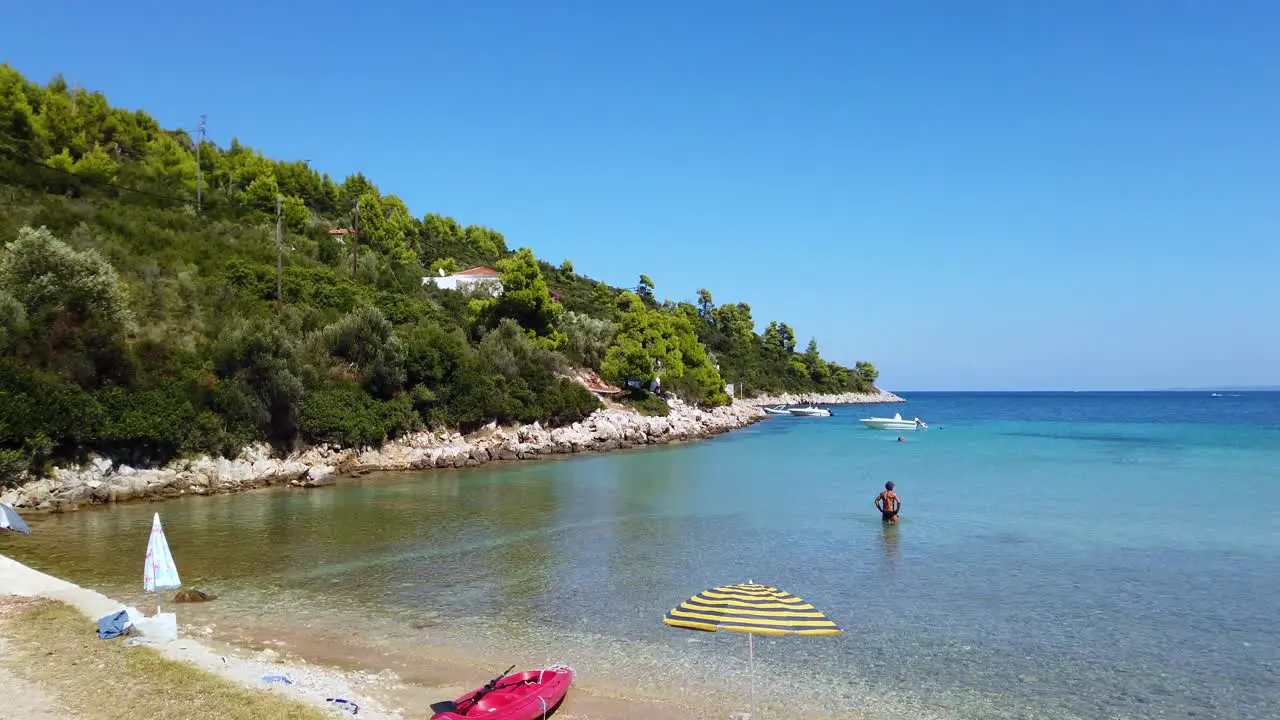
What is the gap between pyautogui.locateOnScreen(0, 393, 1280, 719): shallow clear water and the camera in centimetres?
1093

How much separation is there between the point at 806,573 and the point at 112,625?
44.1 feet

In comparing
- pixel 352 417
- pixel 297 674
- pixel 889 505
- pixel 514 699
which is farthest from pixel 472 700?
pixel 352 417

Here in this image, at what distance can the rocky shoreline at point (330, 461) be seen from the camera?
84.9 ft

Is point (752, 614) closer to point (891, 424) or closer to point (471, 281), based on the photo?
point (471, 281)

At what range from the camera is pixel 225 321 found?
127 feet

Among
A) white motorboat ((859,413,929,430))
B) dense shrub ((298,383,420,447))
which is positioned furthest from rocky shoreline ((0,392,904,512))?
white motorboat ((859,413,929,430))

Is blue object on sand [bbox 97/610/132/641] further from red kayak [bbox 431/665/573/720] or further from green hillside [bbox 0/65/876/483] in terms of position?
green hillside [bbox 0/65/876/483]

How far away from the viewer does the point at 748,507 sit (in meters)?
27.4

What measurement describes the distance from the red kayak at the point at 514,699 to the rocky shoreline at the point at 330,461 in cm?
2363

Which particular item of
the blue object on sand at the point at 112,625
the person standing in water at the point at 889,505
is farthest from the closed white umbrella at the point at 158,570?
the person standing in water at the point at 889,505

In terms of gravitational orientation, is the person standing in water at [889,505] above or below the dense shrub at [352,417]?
below

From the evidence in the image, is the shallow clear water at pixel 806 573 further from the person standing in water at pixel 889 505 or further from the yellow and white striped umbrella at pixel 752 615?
the yellow and white striped umbrella at pixel 752 615

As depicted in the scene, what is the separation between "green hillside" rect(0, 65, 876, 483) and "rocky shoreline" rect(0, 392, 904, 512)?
33.1 inches

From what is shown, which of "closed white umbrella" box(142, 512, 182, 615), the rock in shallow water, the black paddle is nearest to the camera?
the black paddle
